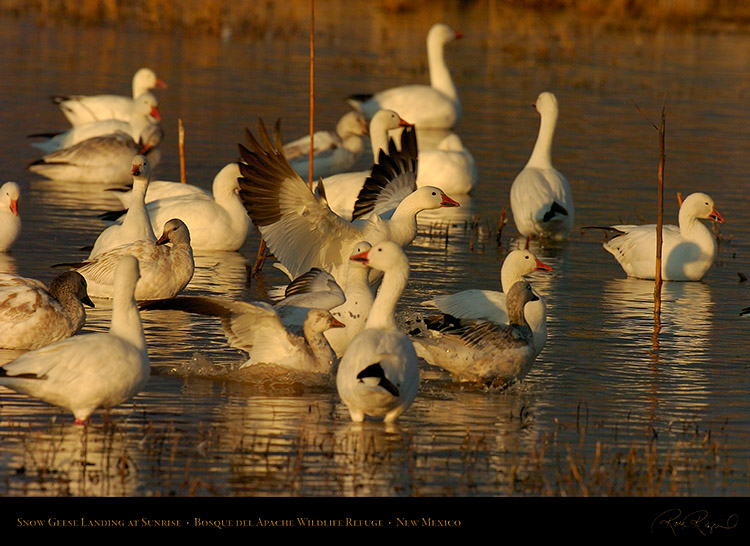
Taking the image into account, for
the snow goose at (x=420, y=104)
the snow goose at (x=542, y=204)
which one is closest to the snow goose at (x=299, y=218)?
the snow goose at (x=542, y=204)

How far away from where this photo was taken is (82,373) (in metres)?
6.77

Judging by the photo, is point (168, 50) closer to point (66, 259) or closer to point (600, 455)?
point (66, 259)

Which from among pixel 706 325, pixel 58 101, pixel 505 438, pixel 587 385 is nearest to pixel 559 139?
pixel 58 101

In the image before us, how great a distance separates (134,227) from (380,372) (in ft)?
16.3

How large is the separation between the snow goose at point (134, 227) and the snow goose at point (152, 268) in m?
0.58

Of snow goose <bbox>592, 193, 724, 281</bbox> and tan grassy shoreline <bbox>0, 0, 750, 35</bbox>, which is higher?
tan grassy shoreline <bbox>0, 0, 750, 35</bbox>

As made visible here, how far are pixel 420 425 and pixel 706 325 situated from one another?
382 cm

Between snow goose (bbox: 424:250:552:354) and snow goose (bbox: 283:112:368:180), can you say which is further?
snow goose (bbox: 283:112:368:180)

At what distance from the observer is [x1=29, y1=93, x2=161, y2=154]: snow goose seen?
56.3ft

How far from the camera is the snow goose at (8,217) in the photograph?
11.7m

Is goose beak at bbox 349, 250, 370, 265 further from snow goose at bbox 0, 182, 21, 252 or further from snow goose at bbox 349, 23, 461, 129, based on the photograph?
snow goose at bbox 349, 23, 461, 129

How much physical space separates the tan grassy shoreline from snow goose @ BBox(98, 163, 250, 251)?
19.4 meters

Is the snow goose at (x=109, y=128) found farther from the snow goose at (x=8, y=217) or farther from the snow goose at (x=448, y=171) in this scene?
the snow goose at (x=8, y=217)

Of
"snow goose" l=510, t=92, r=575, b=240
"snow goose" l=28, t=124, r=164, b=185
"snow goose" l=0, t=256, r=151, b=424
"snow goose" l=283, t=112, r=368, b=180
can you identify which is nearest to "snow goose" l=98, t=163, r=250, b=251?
"snow goose" l=510, t=92, r=575, b=240
